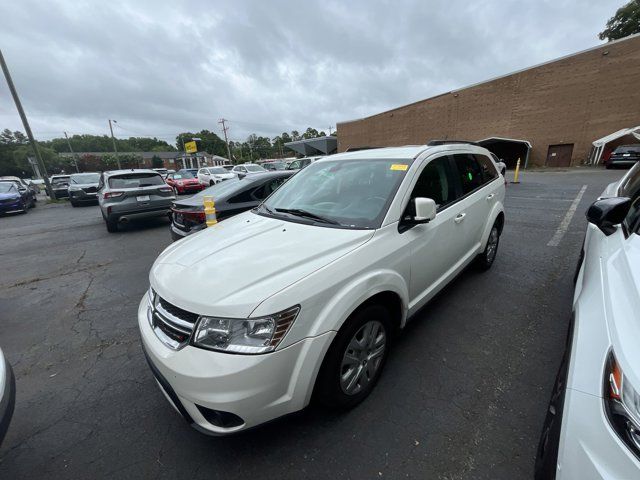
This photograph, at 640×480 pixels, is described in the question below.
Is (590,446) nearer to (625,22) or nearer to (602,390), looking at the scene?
(602,390)

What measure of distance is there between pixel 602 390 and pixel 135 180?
9673 millimetres

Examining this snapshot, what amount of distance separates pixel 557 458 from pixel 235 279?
1700 millimetres

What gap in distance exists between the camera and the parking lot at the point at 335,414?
180cm

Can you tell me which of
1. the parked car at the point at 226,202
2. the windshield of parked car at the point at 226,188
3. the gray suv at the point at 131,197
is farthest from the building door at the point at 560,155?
the gray suv at the point at 131,197

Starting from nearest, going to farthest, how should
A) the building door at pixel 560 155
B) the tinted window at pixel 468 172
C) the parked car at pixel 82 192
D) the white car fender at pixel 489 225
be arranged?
the tinted window at pixel 468 172 → the white car fender at pixel 489 225 → the parked car at pixel 82 192 → the building door at pixel 560 155

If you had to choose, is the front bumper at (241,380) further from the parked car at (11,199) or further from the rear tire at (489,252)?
the parked car at (11,199)

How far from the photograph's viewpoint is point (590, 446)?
1046 millimetres

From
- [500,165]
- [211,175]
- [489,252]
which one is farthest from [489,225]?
[211,175]

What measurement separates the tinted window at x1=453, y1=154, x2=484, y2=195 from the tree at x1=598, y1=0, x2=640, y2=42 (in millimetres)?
46615

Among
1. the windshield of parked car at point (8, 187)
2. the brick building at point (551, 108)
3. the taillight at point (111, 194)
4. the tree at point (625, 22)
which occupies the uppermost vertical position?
the tree at point (625, 22)

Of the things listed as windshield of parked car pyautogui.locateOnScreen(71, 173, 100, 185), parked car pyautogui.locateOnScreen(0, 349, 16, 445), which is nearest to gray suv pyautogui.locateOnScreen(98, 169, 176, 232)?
parked car pyautogui.locateOnScreen(0, 349, 16, 445)

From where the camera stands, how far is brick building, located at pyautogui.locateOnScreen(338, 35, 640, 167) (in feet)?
72.6

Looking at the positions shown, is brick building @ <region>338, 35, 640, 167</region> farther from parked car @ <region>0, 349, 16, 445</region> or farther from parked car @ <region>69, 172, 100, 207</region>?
parked car @ <region>0, 349, 16, 445</region>

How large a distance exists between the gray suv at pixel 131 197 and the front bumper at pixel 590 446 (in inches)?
325
